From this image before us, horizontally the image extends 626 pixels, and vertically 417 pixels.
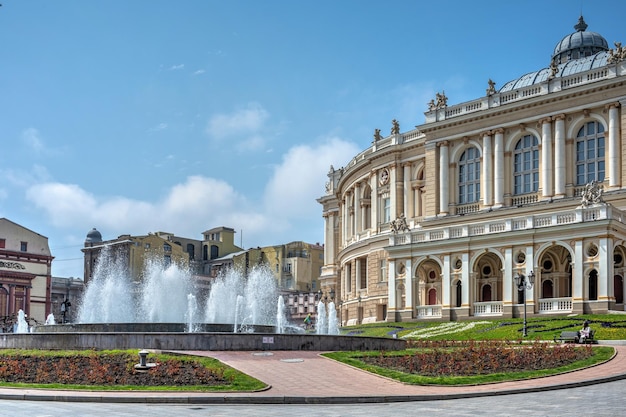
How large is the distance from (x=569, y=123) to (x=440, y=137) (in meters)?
11.6

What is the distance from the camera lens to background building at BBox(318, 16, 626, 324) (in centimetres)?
5144

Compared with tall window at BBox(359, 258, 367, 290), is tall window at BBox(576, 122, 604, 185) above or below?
above

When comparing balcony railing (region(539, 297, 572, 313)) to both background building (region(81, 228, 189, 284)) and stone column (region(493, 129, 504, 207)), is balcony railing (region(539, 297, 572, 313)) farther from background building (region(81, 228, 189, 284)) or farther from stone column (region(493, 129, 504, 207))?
background building (region(81, 228, 189, 284))

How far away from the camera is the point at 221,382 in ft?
78.0

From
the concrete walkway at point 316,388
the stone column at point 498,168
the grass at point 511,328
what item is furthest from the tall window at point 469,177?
the concrete walkway at point 316,388

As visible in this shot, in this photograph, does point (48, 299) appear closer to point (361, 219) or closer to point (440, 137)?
point (361, 219)

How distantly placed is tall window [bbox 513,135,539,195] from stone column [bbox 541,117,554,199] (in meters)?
1.11

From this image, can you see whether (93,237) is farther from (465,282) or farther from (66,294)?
(465,282)

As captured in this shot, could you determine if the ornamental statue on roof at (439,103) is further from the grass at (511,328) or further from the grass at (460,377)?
the grass at (460,377)

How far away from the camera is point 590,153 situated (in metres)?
60.1

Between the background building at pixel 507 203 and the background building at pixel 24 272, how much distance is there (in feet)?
144

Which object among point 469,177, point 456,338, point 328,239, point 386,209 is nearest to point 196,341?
point 456,338

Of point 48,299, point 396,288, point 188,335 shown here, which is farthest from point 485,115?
point 48,299

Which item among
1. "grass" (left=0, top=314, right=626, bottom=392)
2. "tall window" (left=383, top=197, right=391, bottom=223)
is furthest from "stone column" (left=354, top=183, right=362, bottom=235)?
"grass" (left=0, top=314, right=626, bottom=392)
